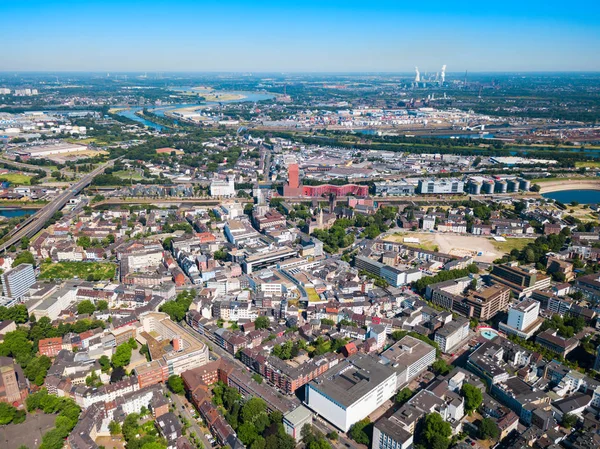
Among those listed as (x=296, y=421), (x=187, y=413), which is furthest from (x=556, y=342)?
(x=187, y=413)

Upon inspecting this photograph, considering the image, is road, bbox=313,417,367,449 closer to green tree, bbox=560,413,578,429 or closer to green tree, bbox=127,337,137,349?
green tree, bbox=560,413,578,429

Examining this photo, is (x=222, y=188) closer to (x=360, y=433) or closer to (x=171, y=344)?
(x=171, y=344)

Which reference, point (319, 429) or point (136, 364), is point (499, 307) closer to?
point (319, 429)

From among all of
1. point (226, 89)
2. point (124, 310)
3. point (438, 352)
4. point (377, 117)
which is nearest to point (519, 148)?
point (377, 117)

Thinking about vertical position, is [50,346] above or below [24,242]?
below

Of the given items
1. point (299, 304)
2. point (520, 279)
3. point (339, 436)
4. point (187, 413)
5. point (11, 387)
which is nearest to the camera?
point (339, 436)

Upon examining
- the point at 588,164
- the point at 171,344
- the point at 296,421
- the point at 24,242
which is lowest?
the point at 171,344

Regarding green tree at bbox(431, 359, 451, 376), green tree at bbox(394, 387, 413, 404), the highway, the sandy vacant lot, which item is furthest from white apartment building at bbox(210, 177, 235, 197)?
green tree at bbox(394, 387, 413, 404)
